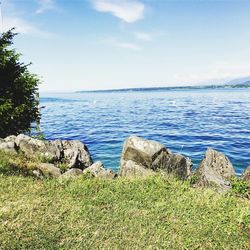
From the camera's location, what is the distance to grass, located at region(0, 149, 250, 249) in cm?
853

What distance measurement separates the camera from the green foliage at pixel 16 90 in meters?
20.7

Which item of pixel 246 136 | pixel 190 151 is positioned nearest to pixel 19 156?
pixel 190 151

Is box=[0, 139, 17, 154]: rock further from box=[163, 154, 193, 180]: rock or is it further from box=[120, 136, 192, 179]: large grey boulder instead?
box=[163, 154, 193, 180]: rock

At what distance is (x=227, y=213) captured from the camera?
10.3 m

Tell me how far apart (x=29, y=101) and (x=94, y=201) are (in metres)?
13.2

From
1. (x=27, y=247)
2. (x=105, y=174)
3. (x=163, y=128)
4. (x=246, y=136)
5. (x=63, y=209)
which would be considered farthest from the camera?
(x=163, y=128)

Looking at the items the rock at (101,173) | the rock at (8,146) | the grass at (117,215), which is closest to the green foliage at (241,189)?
the grass at (117,215)

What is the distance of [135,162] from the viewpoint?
50.3 ft

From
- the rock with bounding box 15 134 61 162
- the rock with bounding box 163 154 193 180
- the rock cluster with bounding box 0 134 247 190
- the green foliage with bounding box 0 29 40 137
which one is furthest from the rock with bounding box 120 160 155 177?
the green foliage with bounding box 0 29 40 137

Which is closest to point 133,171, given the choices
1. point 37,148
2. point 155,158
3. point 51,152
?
point 155,158

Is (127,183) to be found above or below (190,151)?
above

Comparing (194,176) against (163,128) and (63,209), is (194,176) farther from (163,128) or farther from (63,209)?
(163,128)

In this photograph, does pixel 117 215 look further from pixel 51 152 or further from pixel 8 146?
pixel 8 146

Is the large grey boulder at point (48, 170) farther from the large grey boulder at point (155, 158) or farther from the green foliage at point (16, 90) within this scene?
the green foliage at point (16, 90)
